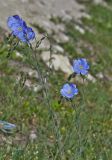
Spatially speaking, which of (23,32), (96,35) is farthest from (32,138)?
(96,35)

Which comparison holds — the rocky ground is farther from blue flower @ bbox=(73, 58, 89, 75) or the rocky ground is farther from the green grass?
blue flower @ bbox=(73, 58, 89, 75)

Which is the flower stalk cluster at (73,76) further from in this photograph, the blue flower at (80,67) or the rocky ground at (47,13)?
the rocky ground at (47,13)

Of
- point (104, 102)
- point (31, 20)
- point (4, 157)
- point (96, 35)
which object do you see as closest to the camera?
point (4, 157)

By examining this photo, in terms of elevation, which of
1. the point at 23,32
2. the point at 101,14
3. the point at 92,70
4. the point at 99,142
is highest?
the point at 23,32

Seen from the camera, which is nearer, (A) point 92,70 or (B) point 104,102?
(B) point 104,102

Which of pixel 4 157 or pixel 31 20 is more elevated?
pixel 4 157

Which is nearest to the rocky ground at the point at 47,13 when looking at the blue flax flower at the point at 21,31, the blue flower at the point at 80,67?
the blue flower at the point at 80,67

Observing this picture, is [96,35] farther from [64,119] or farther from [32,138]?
[32,138]

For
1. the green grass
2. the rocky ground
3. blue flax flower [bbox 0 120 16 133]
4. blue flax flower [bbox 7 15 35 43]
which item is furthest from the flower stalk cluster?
the rocky ground

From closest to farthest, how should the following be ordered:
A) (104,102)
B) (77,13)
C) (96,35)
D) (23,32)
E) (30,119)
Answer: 1. (23,32)
2. (30,119)
3. (104,102)
4. (96,35)
5. (77,13)
